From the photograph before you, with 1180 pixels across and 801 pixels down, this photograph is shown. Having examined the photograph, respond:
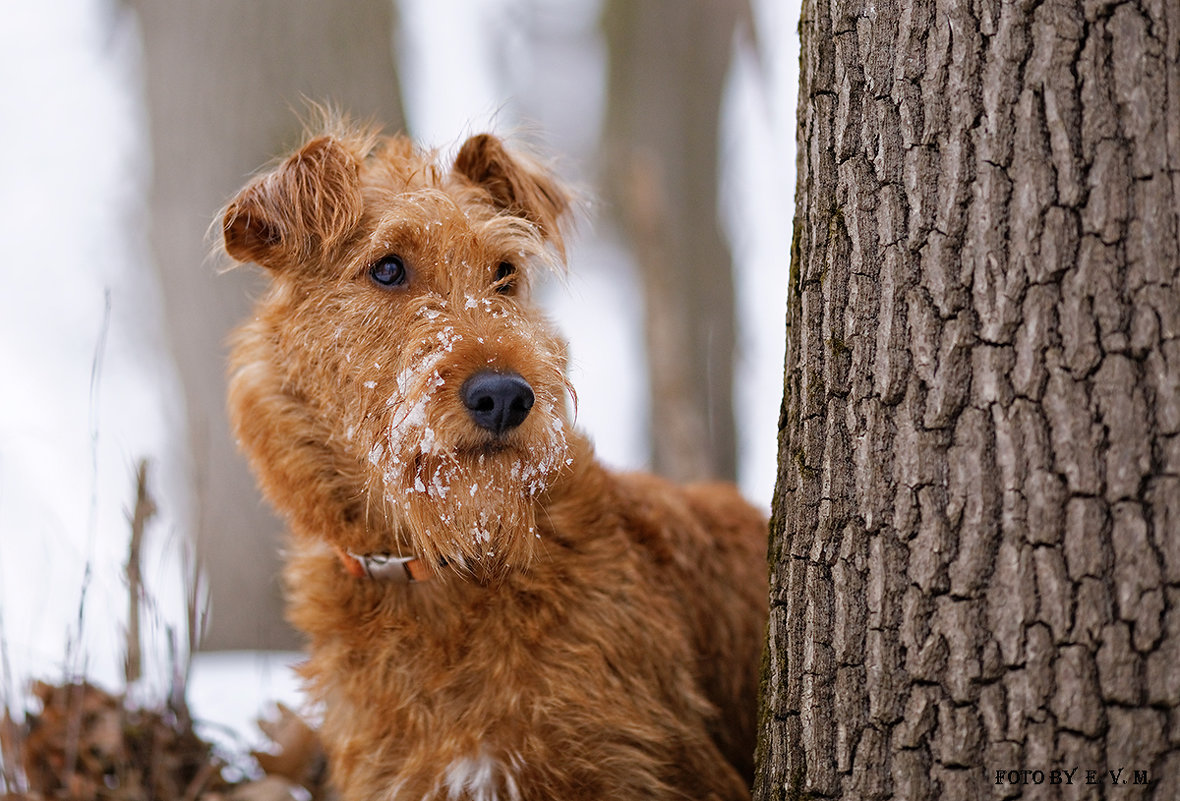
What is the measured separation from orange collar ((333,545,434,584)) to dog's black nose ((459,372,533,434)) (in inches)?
22.1

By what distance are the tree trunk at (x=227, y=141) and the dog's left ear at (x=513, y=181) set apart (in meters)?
2.49

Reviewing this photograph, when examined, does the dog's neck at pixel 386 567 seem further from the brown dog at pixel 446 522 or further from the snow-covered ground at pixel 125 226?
the snow-covered ground at pixel 125 226

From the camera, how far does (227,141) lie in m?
5.41

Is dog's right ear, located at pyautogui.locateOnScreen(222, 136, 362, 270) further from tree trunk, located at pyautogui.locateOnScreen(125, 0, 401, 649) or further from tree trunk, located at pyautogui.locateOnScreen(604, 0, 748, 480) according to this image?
tree trunk, located at pyautogui.locateOnScreen(604, 0, 748, 480)

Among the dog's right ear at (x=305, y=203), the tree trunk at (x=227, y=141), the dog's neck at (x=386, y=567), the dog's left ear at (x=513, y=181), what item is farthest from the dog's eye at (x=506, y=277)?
the tree trunk at (x=227, y=141)

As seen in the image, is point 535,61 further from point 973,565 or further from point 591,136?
point 973,565

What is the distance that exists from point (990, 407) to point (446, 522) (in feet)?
4.70

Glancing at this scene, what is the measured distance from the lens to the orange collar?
8.98 ft

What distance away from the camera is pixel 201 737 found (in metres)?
3.76

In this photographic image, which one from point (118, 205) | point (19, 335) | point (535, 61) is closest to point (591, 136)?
point (535, 61)

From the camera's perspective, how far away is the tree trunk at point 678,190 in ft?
27.7

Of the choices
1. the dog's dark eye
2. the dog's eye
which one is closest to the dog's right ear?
the dog's dark eye

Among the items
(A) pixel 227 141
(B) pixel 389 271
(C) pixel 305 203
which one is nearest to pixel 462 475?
(B) pixel 389 271

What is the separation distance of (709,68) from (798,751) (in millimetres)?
9014
